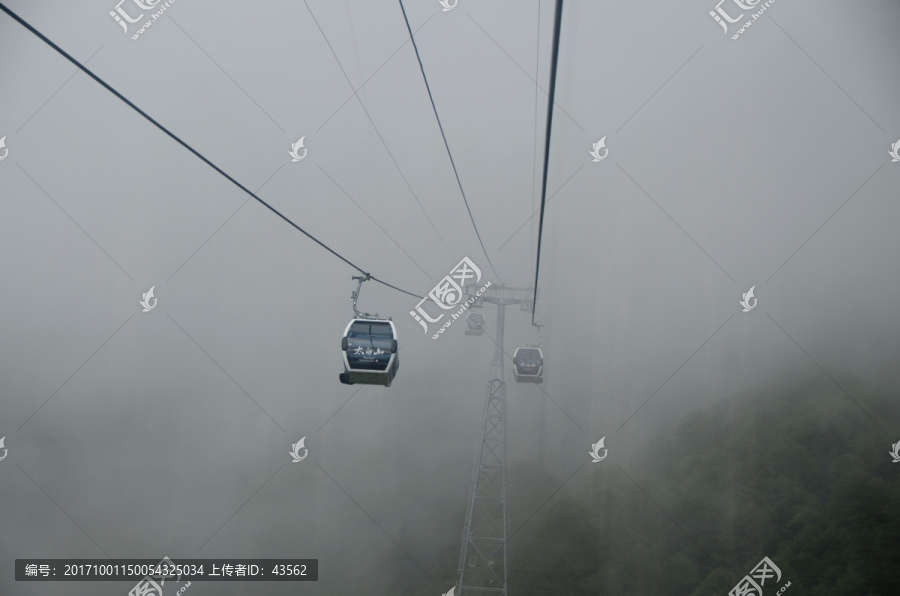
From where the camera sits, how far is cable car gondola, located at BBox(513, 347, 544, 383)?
17.3 meters

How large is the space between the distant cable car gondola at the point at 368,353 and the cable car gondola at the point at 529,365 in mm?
7651

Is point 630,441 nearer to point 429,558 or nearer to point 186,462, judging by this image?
point 429,558

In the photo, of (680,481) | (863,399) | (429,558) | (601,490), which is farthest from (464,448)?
(863,399)

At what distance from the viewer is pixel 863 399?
28.0 m

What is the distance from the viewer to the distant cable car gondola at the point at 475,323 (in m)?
19.0

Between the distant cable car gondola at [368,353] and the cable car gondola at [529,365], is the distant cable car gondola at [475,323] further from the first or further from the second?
the distant cable car gondola at [368,353]

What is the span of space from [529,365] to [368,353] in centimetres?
832

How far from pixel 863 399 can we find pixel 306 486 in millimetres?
74044

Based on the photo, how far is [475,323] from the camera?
19.0 meters
